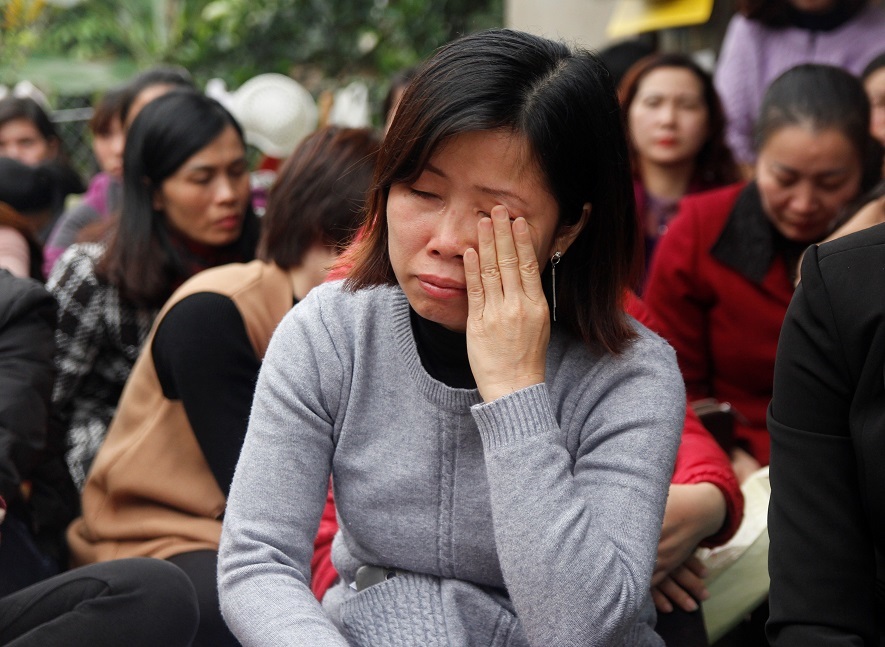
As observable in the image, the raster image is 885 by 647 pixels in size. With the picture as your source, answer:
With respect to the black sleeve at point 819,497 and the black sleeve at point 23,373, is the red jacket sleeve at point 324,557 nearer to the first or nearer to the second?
the black sleeve at point 23,373

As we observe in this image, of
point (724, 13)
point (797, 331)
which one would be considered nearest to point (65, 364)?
point (797, 331)

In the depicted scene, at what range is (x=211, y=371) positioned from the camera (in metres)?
2.64

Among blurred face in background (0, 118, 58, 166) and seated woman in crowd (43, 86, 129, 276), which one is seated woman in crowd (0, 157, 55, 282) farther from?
blurred face in background (0, 118, 58, 166)

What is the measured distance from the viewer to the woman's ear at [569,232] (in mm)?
1913

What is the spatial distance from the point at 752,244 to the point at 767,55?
159 cm

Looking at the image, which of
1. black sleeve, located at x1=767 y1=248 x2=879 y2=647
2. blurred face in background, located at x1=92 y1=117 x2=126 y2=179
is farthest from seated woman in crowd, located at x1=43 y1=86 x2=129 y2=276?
black sleeve, located at x1=767 y1=248 x2=879 y2=647

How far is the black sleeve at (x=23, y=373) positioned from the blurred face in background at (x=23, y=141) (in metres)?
3.89

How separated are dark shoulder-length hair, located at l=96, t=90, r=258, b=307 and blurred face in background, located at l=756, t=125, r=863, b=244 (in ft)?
5.90

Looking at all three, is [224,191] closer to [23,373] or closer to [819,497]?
[23,373]

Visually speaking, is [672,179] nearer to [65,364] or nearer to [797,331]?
[65,364]

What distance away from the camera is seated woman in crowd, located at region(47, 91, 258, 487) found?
3434 millimetres

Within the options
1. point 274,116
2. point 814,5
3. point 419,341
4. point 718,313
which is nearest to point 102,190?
point 274,116

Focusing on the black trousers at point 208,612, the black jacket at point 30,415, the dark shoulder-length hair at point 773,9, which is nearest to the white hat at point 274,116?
the dark shoulder-length hair at point 773,9

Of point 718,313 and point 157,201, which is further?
point 157,201
